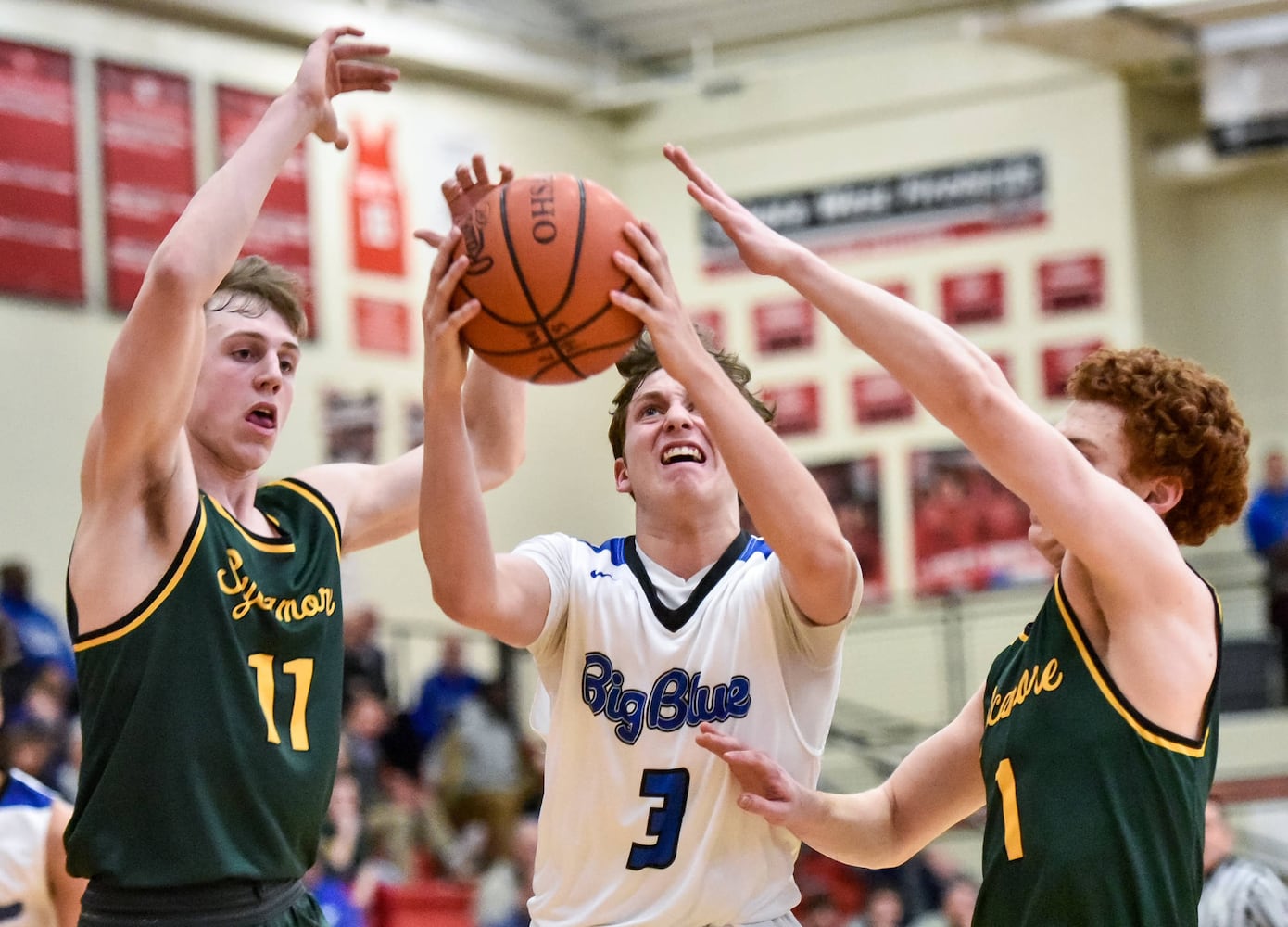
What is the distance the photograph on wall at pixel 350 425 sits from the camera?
1488 centimetres

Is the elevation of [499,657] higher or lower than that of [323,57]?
lower

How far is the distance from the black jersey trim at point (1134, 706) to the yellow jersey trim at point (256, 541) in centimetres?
180

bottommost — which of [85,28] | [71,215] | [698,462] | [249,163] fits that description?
[698,462]

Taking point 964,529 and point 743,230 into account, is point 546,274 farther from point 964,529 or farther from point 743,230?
point 964,529

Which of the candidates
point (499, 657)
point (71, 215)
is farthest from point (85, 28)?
point (499, 657)

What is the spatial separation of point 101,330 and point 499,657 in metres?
4.16

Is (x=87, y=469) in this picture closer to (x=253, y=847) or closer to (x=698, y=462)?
(x=253, y=847)

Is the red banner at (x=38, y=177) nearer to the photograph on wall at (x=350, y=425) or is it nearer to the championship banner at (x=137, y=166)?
the championship banner at (x=137, y=166)

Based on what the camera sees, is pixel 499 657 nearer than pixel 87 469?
No

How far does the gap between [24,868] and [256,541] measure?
151cm

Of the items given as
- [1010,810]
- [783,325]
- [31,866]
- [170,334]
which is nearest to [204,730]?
[170,334]

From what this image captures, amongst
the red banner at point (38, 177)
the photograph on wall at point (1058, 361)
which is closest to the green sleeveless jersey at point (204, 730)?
the red banner at point (38, 177)

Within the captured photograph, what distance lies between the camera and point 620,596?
13.6ft

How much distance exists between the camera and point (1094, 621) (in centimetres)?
365
